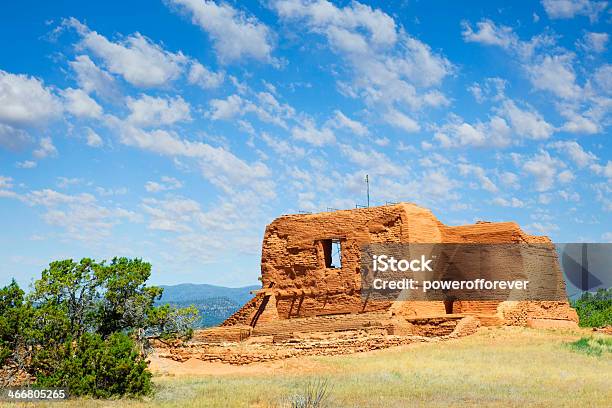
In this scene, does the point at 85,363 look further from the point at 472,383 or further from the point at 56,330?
the point at 472,383

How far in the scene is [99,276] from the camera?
20.0m

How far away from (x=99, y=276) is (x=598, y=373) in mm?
14912

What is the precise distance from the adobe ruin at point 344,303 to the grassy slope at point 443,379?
199 cm

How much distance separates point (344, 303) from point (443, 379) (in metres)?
12.4

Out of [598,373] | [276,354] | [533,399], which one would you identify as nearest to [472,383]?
[533,399]

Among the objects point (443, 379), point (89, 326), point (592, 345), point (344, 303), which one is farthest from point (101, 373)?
point (592, 345)

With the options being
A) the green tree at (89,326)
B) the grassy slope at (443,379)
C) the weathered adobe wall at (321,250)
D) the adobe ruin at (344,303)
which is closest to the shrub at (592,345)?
the grassy slope at (443,379)

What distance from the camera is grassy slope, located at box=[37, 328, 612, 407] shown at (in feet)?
50.7

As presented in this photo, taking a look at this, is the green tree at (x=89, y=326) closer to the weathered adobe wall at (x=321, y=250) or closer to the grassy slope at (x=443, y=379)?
the grassy slope at (x=443, y=379)

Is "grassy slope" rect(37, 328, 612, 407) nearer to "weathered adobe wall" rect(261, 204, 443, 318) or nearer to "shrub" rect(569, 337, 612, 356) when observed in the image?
"shrub" rect(569, 337, 612, 356)

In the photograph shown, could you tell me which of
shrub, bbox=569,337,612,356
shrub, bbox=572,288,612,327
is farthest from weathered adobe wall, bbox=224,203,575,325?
shrub, bbox=572,288,612,327

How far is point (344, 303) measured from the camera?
103 feet

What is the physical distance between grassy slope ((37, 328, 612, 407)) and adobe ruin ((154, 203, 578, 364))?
1994mm

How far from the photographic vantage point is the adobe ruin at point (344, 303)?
28406 mm
